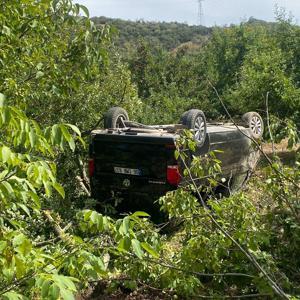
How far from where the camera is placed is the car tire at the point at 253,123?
32.2 ft

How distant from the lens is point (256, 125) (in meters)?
10.1

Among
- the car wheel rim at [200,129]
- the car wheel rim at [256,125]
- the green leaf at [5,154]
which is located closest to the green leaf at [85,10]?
the green leaf at [5,154]

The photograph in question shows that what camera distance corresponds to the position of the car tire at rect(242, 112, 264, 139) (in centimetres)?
981

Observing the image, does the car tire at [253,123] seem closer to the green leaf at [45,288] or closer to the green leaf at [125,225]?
the green leaf at [125,225]

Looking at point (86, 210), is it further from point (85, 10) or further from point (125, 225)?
point (85, 10)

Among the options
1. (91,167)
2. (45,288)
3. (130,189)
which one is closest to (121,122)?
(91,167)

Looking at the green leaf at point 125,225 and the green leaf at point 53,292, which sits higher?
the green leaf at point 125,225

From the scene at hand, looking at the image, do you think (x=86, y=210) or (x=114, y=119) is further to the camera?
(x=114, y=119)

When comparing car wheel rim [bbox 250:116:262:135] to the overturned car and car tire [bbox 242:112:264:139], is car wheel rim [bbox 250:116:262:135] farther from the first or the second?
the overturned car

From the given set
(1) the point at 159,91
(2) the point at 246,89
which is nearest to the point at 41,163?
(2) the point at 246,89

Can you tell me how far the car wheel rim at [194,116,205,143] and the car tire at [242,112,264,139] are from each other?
245 cm

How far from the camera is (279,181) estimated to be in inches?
163

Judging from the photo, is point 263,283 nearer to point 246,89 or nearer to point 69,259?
point 69,259

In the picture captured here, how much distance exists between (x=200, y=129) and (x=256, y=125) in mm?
3074
